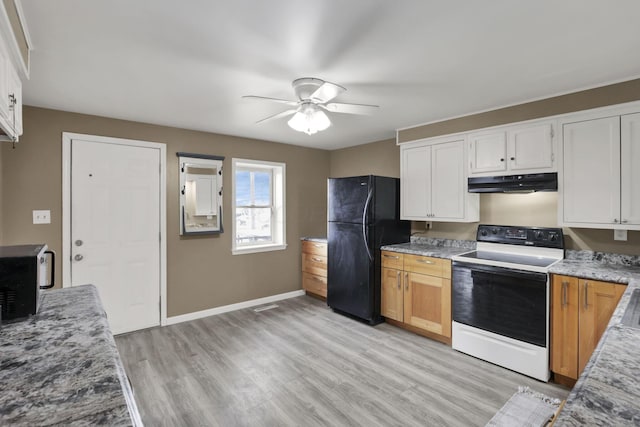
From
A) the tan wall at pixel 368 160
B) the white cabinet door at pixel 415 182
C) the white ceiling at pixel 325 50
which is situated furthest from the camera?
the tan wall at pixel 368 160

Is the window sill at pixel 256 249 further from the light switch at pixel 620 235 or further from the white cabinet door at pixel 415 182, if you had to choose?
the light switch at pixel 620 235

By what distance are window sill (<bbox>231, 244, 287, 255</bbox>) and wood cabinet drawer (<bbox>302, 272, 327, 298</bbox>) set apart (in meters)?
0.59

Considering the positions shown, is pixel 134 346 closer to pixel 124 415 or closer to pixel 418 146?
pixel 124 415

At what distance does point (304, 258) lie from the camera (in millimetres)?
5066

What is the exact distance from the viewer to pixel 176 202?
3.92 m

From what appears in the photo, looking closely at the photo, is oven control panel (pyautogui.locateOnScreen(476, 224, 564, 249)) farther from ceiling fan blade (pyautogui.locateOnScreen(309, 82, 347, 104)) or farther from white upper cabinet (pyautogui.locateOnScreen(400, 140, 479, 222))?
ceiling fan blade (pyautogui.locateOnScreen(309, 82, 347, 104))

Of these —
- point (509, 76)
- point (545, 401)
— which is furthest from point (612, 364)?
point (509, 76)

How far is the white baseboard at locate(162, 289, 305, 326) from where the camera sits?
3898mm

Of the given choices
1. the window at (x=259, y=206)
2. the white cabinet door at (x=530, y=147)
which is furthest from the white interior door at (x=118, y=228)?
the white cabinet door at (x=530, y=147)

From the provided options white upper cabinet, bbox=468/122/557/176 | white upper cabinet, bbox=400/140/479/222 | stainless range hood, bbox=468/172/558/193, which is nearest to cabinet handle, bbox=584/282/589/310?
stainless range hood, bbox=468/172/558/193

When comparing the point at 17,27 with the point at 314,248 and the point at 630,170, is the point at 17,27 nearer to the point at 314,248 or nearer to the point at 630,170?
the point at 314,248

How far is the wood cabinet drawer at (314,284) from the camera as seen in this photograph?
4.69 meters

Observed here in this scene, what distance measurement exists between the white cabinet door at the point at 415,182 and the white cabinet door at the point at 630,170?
164 cm

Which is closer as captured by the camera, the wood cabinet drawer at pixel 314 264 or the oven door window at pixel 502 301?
the oven door window at pixel 502 301
